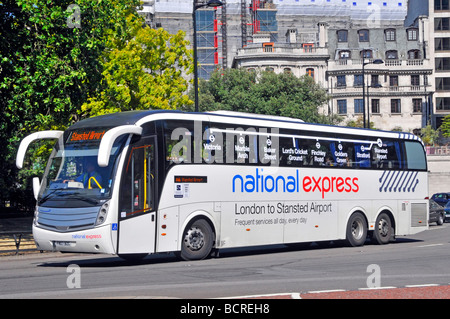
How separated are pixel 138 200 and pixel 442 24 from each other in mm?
93677

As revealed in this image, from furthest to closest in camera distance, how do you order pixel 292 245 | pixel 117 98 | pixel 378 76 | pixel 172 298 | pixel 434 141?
pixel 378 76 → pixel 434 141 → pixel 117 98 → pixel 292 245 → pixel 172 298

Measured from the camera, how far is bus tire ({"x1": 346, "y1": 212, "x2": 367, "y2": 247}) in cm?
2216

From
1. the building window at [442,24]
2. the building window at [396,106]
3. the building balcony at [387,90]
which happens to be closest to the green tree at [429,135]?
the building window at [396,106]

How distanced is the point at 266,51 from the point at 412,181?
69.2m

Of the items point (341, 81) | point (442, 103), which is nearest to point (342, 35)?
point (341, 81)

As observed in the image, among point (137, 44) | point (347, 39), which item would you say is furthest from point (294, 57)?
point (137, 44)

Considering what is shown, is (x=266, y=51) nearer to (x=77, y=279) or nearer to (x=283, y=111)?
(x=283, y=111)

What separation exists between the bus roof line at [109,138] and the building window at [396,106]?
85729mm

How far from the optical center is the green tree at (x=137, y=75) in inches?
1099

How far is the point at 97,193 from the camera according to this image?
596 inches

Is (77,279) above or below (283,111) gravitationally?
below

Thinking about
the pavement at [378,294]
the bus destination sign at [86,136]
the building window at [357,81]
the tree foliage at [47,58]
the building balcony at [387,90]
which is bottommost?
the pavement at [378,294]

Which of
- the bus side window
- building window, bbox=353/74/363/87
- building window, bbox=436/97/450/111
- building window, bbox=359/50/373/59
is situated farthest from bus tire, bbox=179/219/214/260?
building window, bbox=436/97/450/111

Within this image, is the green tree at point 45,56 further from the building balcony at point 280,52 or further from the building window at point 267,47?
the building window at point 267,47
